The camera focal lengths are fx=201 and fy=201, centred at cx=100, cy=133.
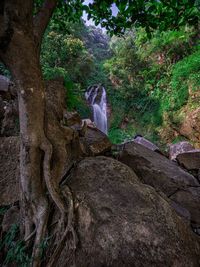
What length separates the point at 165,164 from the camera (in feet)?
13.7

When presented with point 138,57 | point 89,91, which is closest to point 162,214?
point 138,57

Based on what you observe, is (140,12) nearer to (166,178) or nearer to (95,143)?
(95,143)

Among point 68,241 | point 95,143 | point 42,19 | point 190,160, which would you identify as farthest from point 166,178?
point 42,19

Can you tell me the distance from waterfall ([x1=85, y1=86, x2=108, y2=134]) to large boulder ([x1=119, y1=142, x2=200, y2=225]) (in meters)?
11.0

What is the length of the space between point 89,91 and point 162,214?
614 inches

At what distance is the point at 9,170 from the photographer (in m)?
2.72

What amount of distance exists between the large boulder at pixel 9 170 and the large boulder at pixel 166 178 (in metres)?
1.96

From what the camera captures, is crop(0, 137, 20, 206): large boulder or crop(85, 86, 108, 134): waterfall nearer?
crop(0, 137, 20, 206): large boulder

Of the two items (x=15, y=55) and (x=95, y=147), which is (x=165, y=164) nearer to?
(x=95, y=147)

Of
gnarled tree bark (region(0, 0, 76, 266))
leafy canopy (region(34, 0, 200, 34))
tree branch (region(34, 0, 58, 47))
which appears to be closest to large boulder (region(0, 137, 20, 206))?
gnarled tree bark (region(0, 0, 76, 266))

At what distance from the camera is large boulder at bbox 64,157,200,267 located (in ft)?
5.24

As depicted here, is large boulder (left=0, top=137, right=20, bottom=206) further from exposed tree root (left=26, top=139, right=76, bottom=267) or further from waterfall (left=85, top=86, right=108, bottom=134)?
waterfall (left=85, top=86, right=108, bottom=134)

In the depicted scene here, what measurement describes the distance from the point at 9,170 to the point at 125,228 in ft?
5.81

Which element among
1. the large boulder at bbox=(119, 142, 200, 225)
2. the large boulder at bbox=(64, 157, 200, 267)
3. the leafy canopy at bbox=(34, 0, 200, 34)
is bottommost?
the large boulder at bbox=(119, 142, 200, 225)
